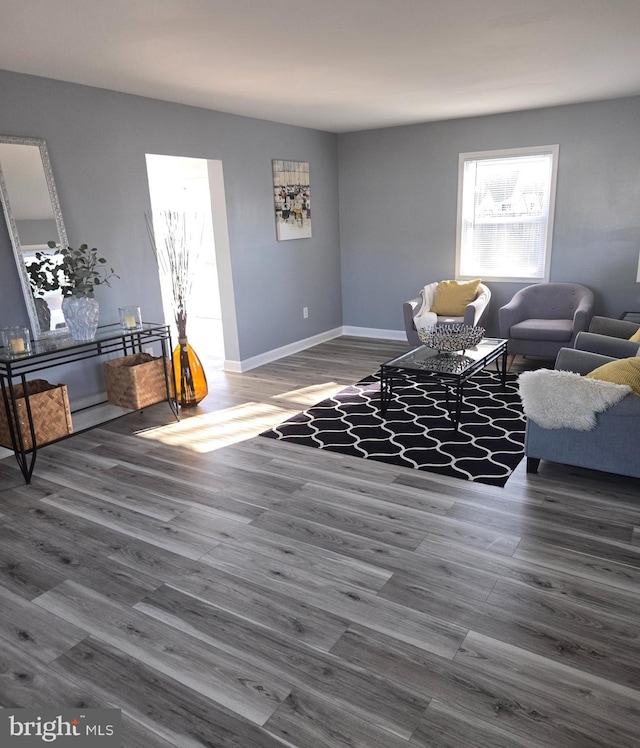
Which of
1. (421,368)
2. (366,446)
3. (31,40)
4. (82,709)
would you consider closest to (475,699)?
(82,709)

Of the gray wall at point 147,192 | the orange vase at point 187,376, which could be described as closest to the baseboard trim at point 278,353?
the gray wall at point 147,192

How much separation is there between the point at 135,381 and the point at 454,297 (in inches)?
137

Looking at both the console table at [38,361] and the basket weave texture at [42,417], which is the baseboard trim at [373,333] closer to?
the console table at [38,361]

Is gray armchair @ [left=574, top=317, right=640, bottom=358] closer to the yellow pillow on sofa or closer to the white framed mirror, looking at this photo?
the yellow pillow on sofa

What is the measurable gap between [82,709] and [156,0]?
9.02ft

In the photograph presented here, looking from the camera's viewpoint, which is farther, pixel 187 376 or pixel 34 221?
pixel 187 376

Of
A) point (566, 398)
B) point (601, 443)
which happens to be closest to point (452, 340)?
point (566, 398)

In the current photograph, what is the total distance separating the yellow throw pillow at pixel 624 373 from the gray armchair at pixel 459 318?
8.03 ft

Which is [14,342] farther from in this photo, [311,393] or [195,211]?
[195,211]

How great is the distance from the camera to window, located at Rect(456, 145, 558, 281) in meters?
5.93

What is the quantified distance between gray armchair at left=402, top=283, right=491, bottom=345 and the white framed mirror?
3280mm

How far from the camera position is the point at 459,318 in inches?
234

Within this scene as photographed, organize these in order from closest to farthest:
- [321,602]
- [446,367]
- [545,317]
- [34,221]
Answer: [321,602] → [34,221] → [446,367] → [545,317]

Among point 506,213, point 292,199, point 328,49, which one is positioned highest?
point 328,49
